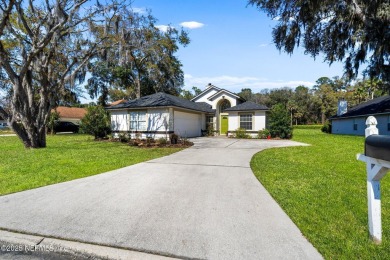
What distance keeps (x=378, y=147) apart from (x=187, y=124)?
1872 centimetres

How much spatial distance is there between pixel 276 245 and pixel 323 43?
15.7 meters

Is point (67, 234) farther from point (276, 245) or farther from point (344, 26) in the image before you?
point (344, 26)

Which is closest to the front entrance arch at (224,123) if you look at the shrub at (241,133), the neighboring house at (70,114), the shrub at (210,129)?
the shrub at (210,129)

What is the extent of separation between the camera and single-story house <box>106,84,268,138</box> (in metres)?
18.5

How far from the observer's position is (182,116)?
20.2 m

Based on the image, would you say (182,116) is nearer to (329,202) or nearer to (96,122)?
(96,122)

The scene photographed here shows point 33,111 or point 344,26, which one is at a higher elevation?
point 344,26

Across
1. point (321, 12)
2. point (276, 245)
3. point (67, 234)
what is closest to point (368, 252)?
point (276, 245)

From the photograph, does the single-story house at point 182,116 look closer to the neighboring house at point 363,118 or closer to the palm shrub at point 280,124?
the palm shrub at point 280,124

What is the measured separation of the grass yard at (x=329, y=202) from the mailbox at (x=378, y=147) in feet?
3.89

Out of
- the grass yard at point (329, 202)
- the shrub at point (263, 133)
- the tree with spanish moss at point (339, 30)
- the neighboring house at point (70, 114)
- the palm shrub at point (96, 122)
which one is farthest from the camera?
the neighboring house at point (70, 114)

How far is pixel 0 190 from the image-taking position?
5609mm

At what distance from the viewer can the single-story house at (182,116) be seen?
60.8ft

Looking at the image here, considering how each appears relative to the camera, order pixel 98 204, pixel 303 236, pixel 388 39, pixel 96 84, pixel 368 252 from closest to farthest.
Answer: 1. pixel 368 252
2. pixel 303 236
3. pixel 98 204
4. pixel 388 39
5. pixel 96 84
